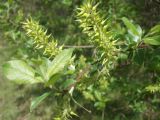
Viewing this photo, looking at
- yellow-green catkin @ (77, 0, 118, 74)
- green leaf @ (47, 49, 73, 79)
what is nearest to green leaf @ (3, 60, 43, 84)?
green leaf @ (47, 49, 73, 79)

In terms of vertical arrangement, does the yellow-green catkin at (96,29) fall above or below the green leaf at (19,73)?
above

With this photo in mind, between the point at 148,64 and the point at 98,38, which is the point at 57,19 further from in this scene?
the point at 98,38

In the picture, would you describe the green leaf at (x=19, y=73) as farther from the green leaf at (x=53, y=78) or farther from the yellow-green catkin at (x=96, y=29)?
the yellow-green catkin at (x=96, y=29)

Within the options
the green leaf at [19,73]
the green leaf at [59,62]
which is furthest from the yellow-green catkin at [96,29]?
the green leaf at [19,73]

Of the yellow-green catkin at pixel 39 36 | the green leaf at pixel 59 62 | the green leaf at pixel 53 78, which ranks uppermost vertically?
the yellow-green catkin at pixel 39 36

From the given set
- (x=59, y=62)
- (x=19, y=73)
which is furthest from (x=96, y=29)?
(x=19, y=73)

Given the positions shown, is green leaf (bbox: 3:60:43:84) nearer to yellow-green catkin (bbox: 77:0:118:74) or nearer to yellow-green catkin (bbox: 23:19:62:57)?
yellow-green catkin (bbox: 23:19:62:57)

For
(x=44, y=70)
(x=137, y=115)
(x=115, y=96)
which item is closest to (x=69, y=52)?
(x=44, y=70)
